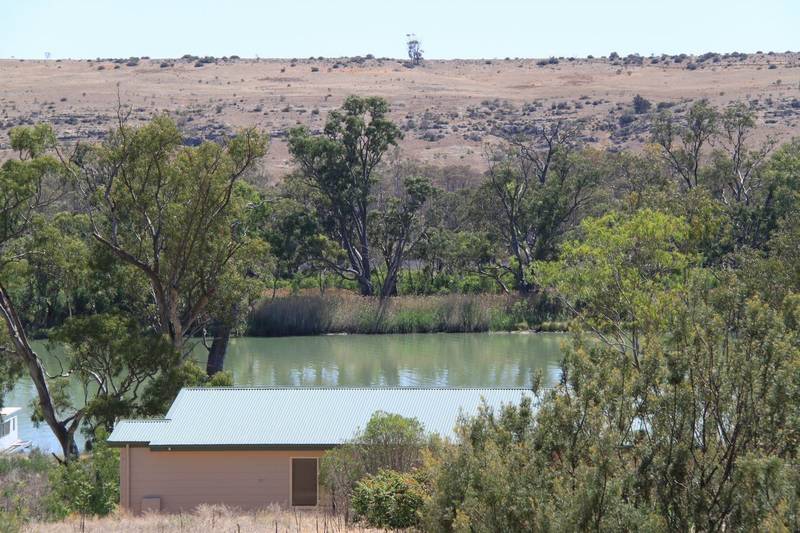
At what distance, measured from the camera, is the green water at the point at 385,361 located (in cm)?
3834

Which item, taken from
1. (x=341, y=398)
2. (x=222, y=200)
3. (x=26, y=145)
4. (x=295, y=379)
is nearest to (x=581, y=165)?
(x=295, y=379)

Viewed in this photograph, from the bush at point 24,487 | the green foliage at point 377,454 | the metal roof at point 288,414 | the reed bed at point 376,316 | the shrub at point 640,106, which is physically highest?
the shrub at point 640,106

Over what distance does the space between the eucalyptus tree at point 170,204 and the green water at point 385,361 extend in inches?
267

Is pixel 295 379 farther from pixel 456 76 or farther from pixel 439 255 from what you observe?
pixel 456 76

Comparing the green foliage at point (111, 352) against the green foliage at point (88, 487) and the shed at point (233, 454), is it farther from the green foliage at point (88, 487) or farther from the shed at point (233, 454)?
the shed at point (233, 454)

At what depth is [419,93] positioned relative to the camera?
121125mm

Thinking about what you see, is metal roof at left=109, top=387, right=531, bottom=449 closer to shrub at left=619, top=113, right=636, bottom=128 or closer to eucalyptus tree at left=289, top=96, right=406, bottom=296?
eucalyptus tree at left=289, top=96, right=406, bottom=296

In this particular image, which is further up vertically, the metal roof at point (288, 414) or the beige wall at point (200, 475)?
the metal roof at point (288, 414)

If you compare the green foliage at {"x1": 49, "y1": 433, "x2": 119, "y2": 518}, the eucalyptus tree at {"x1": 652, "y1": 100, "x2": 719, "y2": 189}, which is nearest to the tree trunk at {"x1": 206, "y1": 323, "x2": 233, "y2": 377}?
the green foliage at {"x1": 49, "y1": 433, "x2": 119, "y2": 518}


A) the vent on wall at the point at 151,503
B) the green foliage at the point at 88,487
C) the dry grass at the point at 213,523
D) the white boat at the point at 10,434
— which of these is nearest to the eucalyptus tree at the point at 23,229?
the white boat at the point at 10,434

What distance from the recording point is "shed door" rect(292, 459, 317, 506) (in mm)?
18172

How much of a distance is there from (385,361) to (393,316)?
302 inches

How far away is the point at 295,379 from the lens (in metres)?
40.0

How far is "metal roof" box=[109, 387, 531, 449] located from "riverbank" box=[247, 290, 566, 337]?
30.5 metres
